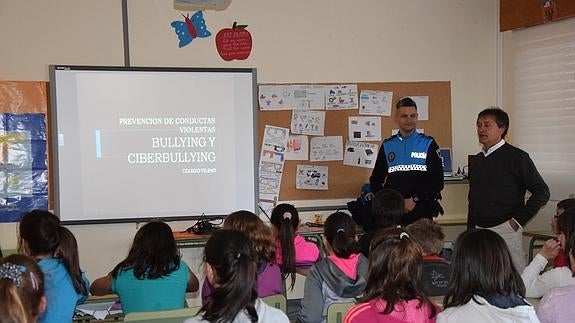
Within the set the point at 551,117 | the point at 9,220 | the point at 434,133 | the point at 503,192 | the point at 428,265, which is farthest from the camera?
the point at 434,133

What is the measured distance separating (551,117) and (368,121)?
1.54m

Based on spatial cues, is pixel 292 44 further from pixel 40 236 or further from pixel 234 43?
pixel 40 236

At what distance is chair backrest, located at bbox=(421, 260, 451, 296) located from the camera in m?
2.83

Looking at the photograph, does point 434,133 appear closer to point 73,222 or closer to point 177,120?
point 177,120

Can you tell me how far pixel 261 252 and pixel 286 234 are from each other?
2.33 ft

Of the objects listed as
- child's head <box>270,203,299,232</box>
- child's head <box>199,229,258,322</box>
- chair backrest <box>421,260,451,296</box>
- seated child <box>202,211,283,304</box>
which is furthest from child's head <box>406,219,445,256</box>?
child's head <box>199,229,258,322</box>

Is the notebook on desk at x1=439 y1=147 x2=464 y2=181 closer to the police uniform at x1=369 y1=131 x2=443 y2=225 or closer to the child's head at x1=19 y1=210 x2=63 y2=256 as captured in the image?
the police uniform at x1=369 y1=131 x2=443 y2=225

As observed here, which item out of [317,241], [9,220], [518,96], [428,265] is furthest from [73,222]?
[518,96]

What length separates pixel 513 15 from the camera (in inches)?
216

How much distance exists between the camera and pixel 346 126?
5.38 meters

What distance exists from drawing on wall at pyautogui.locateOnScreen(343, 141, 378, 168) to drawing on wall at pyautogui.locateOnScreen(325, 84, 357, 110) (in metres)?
0.33

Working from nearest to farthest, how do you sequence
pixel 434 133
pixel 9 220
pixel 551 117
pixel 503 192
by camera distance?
pixel 503 192
pixel 9 220
pixel 551 117
pixel 434 133

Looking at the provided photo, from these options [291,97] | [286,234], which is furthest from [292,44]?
[286,234]

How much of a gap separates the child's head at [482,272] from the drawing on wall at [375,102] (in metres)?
3.45
